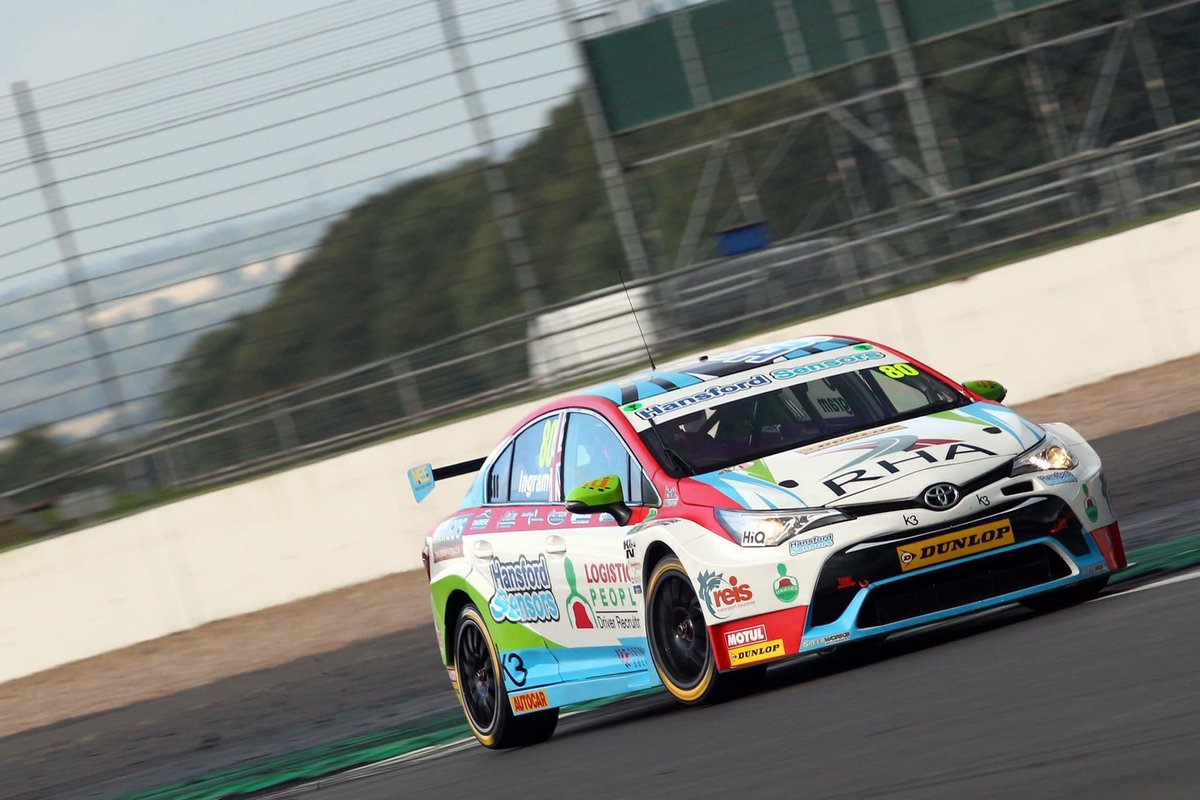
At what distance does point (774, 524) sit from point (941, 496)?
24.2 inches

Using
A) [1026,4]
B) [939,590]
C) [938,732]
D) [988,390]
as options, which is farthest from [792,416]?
[1026,4]

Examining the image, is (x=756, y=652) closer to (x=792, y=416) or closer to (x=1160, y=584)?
(x=792, y=416)

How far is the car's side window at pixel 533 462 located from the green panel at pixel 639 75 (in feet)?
39.4

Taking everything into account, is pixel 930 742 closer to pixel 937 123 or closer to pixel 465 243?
pixel 465 243

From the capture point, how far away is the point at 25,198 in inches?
744

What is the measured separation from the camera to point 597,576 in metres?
7.82

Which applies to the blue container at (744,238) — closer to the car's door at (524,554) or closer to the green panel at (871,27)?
the green panel at (871,27)

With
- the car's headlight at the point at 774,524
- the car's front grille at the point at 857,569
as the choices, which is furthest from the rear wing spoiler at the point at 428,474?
the car's front grille at the point at 857,569

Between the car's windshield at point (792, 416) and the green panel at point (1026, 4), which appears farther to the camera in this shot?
the green panel at point (1026, 4)

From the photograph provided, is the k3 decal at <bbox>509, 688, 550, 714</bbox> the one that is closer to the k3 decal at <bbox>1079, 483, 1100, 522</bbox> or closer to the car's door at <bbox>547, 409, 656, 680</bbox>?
the car's door at <bbox>547, 409, 656, 680</bbox>

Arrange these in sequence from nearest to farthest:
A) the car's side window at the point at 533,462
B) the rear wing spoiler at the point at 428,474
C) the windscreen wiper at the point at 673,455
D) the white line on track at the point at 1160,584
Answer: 1. the white line on track at the point at 1160,584
2. the windscreen wiper at the point at 673,455
3. the car's side window at the point at 533,462
4. the rear wing spoiler at the point at 428,474

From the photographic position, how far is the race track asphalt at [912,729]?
15.3 feet

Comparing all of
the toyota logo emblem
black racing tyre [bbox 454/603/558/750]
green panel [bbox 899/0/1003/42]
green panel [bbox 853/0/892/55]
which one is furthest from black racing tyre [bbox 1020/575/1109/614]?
green panel [bbox 899/0/1003/42]

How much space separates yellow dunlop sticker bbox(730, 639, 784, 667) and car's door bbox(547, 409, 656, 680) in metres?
0.57
